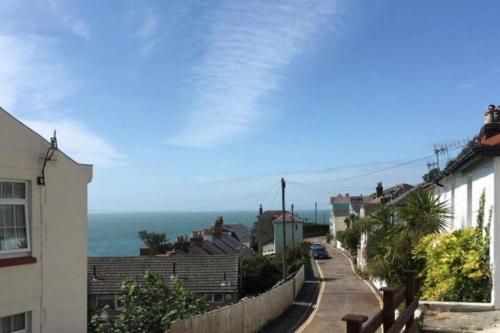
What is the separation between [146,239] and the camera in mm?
67312

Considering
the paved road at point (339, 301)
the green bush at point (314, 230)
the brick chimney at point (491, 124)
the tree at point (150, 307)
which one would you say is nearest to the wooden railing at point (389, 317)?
the brick chimney at point (491, 124)

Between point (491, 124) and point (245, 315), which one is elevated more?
point (491, 124)

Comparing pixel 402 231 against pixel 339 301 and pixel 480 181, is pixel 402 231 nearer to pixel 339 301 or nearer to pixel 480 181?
pixel 480 181

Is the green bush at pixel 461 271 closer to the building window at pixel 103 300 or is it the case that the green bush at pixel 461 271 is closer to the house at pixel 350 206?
the building window at pixel 103 300

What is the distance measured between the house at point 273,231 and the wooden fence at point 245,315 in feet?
143

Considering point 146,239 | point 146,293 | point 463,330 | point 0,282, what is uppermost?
point 0,282

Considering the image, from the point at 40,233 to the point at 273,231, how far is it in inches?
3009

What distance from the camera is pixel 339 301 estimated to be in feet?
106

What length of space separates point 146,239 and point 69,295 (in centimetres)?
5702

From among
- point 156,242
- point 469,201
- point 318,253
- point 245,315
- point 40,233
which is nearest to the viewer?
point 40,233

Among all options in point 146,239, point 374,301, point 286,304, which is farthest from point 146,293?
point 146,239

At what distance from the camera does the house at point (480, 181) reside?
40.2ft

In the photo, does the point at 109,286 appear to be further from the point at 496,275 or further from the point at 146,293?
the point at 496,275

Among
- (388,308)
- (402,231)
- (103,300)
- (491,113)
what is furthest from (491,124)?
(103,300)
